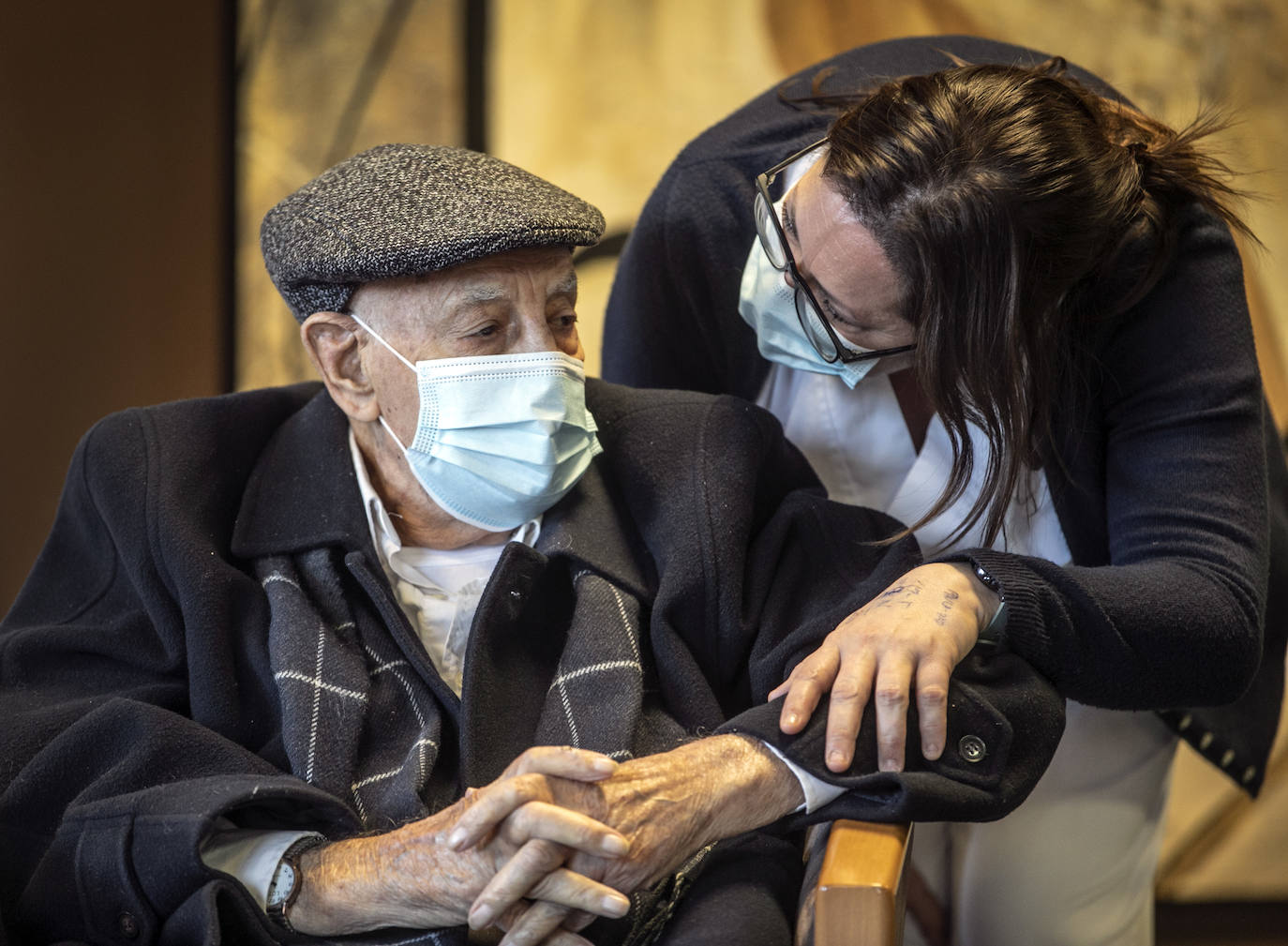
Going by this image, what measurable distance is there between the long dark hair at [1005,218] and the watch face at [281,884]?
87cm

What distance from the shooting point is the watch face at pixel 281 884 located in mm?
1322

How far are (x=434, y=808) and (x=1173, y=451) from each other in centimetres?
105

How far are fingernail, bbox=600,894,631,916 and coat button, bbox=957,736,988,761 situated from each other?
42 centimetres

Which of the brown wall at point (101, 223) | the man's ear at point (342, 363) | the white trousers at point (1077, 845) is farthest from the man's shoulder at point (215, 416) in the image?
the white trousers at point (1077, 845)

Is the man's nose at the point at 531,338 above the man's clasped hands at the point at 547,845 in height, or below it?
above

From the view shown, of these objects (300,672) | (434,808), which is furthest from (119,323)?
(434,808)

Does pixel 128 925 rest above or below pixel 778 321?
below

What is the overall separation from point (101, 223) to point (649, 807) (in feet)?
6.54

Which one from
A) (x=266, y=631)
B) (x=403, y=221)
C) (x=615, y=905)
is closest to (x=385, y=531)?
(x=266, y=631)

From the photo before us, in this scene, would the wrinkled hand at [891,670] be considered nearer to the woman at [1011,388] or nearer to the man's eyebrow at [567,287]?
the woman at [1011,388]

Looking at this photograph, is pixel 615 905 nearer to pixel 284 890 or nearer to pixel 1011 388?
pixel 284 890

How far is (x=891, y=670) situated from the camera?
4.43 feet

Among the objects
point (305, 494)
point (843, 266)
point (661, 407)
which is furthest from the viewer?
point (661, 407)

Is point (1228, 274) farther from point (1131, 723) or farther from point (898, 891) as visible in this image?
point (898, 891)
